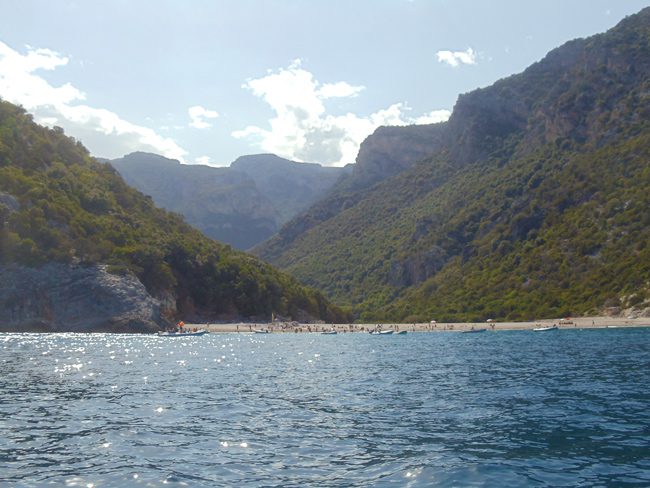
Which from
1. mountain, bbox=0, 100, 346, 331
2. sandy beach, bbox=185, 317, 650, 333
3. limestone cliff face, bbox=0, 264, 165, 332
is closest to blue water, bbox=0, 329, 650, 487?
sandy beach, bbox=185, 317, 650, 333

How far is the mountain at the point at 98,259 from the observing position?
112 meters

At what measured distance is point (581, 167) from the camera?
161 m

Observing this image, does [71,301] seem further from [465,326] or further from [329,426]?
[329,426]

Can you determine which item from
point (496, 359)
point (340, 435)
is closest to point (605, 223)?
point (496, 359)

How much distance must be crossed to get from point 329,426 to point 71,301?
332 feet

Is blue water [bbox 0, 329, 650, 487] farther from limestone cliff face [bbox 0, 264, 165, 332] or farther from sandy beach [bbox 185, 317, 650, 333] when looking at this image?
limestone cliff face [bbox 0, 264, 165, 332]

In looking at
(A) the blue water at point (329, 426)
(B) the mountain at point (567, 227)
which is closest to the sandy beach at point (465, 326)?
(B) the mountain at point (567, 227)

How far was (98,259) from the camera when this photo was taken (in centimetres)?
12431

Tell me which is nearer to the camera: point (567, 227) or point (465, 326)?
point (465, 326)

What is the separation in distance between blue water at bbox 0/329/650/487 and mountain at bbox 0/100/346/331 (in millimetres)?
69266

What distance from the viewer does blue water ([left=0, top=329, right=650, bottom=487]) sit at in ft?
58.2

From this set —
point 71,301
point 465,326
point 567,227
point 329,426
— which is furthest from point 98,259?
point 567,227

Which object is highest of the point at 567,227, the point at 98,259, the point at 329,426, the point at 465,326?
the point at 567,227

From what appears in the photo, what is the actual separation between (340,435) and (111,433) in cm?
913
